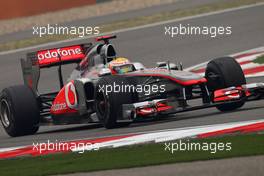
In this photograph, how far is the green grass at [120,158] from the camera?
1072 centimetres

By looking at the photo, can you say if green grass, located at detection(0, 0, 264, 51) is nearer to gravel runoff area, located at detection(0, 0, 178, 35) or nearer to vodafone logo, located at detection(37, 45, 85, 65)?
gravel runoff area, located at detection(0, 0, 178, 35)

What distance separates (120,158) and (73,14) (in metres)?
24.5

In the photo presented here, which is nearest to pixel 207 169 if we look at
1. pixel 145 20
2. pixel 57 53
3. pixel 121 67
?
pixel 121 67

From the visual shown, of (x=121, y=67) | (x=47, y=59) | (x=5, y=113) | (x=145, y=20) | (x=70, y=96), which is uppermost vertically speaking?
(x=47, y=59)

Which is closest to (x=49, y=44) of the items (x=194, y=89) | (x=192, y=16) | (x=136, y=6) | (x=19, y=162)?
(x=192, y=16)

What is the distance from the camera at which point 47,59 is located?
16.9 m

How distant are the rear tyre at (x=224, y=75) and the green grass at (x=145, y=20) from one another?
14191 millimetres

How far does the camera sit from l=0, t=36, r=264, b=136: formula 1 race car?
14.4 meters

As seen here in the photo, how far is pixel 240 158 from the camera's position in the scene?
33.6 feet

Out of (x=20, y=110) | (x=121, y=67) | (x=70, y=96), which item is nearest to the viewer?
(x=121, y=67)

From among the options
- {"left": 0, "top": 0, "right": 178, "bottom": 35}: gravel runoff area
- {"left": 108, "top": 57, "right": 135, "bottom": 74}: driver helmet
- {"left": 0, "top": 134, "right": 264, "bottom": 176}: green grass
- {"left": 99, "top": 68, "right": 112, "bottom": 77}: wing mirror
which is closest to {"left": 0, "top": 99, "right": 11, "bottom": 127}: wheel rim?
{"left": 99, "top": 68, "right": 112, "bottom": 77}: wing mirror

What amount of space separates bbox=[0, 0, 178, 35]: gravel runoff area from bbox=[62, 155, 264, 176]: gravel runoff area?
910 inches

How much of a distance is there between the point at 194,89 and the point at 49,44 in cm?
1313

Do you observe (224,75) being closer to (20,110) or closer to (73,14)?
(20,110)
